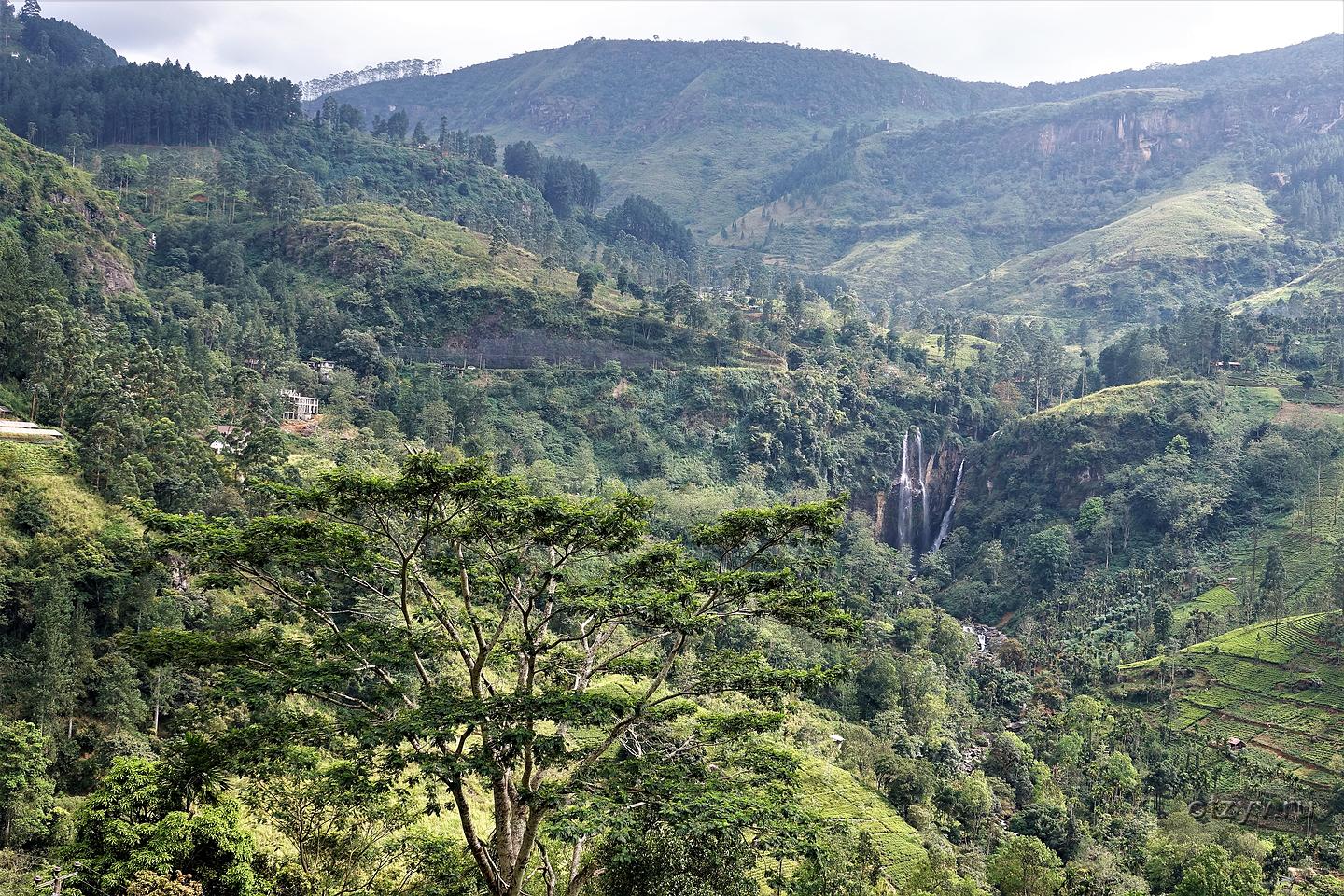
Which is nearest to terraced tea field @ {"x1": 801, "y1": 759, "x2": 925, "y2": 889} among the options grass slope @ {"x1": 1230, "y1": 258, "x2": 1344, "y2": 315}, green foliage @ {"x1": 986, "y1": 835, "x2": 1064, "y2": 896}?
green foliage @ {"x1": 986, "y1": 835, "x2": 1064, "y2": 896}

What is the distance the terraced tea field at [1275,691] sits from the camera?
151 feet

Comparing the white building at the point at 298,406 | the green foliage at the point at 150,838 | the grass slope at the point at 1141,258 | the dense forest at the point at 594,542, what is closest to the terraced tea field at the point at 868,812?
the dense forest at the point at 594,542

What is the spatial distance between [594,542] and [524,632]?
1802 millimetres

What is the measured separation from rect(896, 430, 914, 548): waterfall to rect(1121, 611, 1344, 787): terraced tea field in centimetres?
3005

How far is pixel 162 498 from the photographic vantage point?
36.0 m

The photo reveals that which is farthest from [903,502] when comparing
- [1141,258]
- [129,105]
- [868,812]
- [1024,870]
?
[129,105]

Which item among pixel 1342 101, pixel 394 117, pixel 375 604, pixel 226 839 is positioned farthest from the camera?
pixel 1342 101

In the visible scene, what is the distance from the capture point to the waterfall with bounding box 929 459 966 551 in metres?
84.2

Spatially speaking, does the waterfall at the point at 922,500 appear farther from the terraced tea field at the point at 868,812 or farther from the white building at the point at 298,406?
the white building at the point at 298,406

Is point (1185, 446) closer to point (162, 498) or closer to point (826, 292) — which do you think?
point (162, 498)

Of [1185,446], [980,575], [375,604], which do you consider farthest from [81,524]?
[1185,446]

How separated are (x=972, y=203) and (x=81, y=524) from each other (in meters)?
179

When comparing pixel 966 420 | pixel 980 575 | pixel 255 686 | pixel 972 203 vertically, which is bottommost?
pixel 980 575

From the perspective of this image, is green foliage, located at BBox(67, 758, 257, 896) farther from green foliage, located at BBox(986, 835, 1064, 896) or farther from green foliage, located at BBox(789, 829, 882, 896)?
green foliage, located at BBox(986, 835, 1064, 896)
